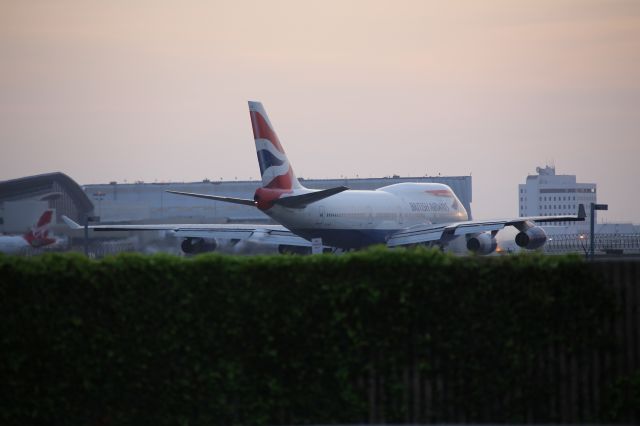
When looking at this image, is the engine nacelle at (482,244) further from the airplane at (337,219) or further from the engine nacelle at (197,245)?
the engine nacelle at (197,245)

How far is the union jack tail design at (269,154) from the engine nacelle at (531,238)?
980 cm

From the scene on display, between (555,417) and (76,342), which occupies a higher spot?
(76,342)

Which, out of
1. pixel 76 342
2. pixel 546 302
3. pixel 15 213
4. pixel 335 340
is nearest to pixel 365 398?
pixel 335 340

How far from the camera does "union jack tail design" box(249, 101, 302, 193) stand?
45469mm

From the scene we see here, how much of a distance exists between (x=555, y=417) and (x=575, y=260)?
195cm

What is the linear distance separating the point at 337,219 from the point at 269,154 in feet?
18.8

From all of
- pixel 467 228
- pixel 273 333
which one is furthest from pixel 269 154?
pixel 273 333

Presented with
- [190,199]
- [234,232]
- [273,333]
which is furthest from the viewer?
[190,199]

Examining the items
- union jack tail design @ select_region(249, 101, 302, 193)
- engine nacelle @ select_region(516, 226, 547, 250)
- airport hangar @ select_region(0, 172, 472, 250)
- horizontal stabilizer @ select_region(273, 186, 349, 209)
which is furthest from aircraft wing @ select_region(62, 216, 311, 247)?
engine nacelle @ select_region(516, 226, 547, 250)

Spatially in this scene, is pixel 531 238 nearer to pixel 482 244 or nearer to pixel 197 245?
pixel 482 244

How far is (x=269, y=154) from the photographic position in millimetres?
46125

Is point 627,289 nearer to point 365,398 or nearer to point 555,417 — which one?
point 555,417

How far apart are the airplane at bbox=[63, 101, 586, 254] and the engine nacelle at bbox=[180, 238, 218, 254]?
0.05 m

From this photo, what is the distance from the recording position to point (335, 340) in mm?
13711
